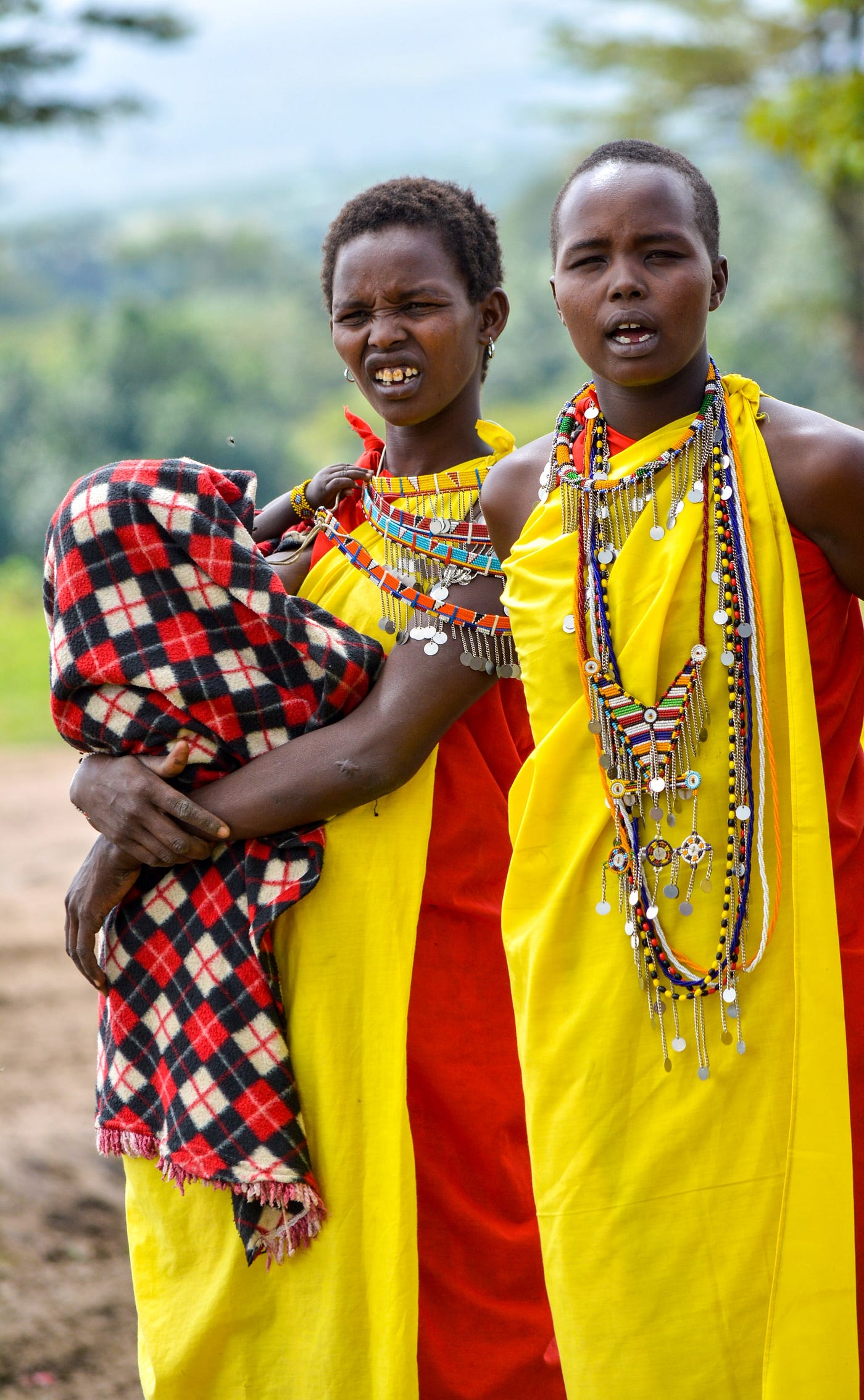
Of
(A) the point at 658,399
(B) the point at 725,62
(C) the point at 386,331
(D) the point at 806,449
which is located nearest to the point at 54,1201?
(C) the point at 386,331

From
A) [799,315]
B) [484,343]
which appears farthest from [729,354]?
[484,343]

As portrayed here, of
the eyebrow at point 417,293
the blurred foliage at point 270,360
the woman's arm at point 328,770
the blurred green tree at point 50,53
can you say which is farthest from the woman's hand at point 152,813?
the blurred foliage at point 270,360

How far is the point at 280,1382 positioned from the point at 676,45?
68.0ft

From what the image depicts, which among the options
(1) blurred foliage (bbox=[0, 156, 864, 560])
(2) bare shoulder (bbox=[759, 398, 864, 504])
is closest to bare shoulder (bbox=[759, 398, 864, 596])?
(2) bare shoulder (bbox=[759, 398, 864, 504])

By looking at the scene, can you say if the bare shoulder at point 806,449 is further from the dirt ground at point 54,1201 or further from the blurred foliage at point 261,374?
the blurred foliage at point 261,374

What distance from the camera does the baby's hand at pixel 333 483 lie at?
2.63m

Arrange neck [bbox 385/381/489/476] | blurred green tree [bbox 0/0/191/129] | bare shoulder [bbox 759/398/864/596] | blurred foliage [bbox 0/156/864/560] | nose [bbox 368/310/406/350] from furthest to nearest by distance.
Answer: blurred foliage [bbox 0/156/864/560], blurred green tree [bbox 0/0/191/129], neck [bbox 385/381/489/476], nose [bbox 368/310/406/350], bare shoulder [bbox 759/398/864/596]

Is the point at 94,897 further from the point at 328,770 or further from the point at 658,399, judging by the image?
the point at 658,399

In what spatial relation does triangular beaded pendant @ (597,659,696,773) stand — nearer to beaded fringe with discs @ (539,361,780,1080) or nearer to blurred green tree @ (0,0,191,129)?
beaded fringe with discs @ (539,361,780,1080)

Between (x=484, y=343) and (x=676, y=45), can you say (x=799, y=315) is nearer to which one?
(x=676, y=45)

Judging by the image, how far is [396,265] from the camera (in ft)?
8.23

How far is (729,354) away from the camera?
Answer: 87.5 feet

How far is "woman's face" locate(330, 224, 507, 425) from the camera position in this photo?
2.50 m

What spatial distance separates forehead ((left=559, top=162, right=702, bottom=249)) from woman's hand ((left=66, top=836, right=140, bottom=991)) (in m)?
1.27
